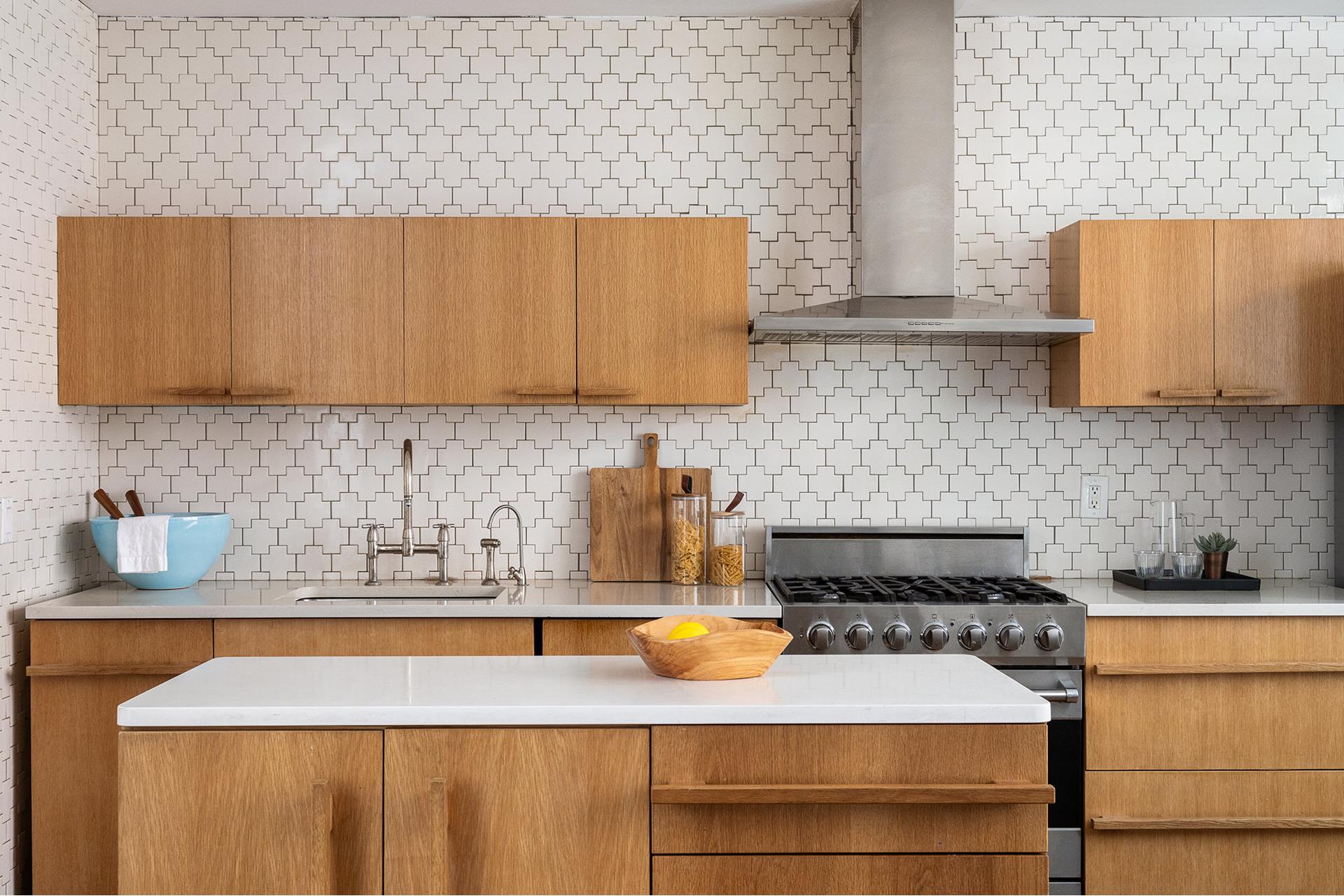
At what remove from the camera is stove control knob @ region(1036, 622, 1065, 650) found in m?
3.25

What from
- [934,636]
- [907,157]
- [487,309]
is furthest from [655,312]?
[934,636]

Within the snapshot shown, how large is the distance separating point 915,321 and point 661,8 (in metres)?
1.64

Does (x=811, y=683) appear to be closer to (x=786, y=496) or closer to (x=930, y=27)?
(x=786, y=496)

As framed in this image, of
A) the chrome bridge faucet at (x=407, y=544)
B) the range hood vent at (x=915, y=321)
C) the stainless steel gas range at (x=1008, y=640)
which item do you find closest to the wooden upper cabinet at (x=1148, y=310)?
the range hood vent at (x=915, y=321)

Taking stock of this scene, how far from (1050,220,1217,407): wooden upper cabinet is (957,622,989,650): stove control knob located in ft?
3.24

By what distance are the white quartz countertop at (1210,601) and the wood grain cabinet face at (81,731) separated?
3042 mm

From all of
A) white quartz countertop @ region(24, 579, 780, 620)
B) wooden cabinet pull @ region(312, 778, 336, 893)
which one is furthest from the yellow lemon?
white quartz countertop @ region(24, 579, 780, 620)

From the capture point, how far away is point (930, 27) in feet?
12.2

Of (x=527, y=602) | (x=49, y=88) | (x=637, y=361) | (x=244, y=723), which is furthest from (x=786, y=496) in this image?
(x=49, y=88)

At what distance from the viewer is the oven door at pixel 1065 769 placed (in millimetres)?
3252

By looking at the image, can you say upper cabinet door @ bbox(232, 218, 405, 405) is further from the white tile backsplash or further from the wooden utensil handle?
Answer: the wooden utensil handle

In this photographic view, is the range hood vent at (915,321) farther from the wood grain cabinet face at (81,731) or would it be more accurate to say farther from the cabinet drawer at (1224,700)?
the wood grain cabinet face at (81,731)

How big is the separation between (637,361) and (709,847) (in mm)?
2071

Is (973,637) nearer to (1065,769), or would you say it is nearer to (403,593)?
(1065,769)
